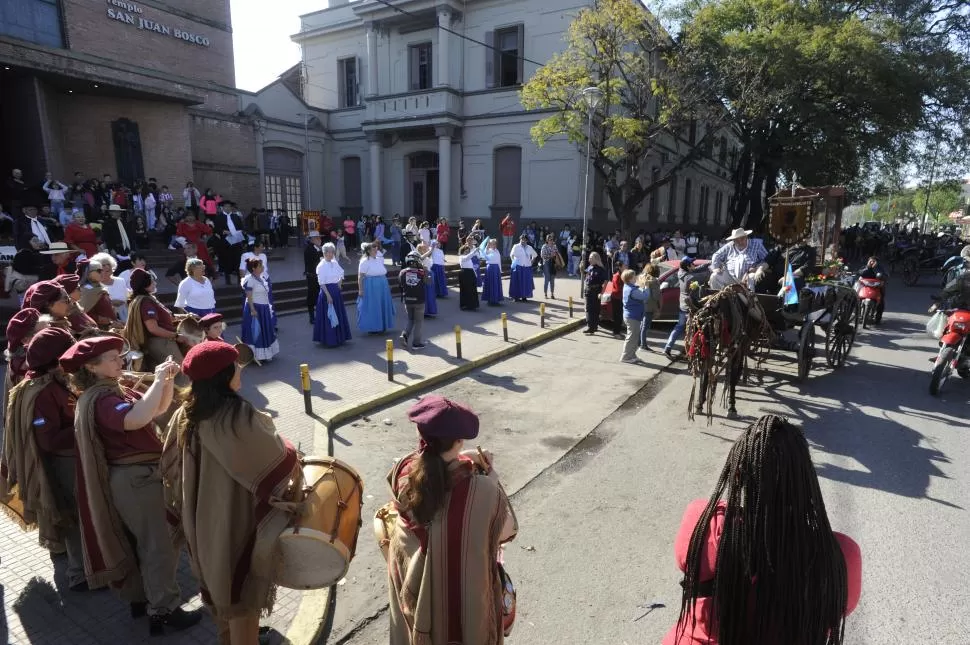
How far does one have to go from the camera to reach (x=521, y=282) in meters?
15.8

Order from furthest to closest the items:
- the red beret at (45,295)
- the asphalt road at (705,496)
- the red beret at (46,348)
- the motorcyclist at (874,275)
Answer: the motorcyclist at (874,275)
the red beret at (45,295)
the asphalt road at (705,496)
the red beret at (46,348)

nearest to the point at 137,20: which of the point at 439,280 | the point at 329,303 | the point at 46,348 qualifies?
the point at 439,280

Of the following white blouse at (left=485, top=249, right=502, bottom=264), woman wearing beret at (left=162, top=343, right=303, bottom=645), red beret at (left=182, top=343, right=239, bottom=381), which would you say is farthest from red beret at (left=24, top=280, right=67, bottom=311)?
white blouse at (left=485, top=249, right=502, bottom=264)

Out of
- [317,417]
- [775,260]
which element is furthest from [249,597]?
[775,260]

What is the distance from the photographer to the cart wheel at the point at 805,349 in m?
8.37

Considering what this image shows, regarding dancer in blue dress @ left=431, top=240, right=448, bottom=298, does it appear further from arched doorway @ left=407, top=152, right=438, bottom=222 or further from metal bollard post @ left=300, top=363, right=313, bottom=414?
arched doorway @ left=407, top=152, right=438, bottom=222

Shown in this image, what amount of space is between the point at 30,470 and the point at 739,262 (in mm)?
8925

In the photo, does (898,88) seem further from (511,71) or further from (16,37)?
(16,37)

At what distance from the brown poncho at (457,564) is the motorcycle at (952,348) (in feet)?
27.8

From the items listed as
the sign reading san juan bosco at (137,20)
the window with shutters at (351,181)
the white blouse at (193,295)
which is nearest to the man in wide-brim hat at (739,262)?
the white blouse at (193,295)

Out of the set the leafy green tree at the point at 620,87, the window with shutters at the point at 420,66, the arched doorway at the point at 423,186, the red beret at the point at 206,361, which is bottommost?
the red beret at the point at 206,361

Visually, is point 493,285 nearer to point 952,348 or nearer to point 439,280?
point 439,280

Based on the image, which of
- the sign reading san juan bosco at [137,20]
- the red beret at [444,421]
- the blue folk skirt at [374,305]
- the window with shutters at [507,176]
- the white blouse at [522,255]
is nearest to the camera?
the red beret at [444,421]

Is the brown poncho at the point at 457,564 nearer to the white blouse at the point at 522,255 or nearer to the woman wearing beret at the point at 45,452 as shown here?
the woman wearing beret at the point at 45,452
